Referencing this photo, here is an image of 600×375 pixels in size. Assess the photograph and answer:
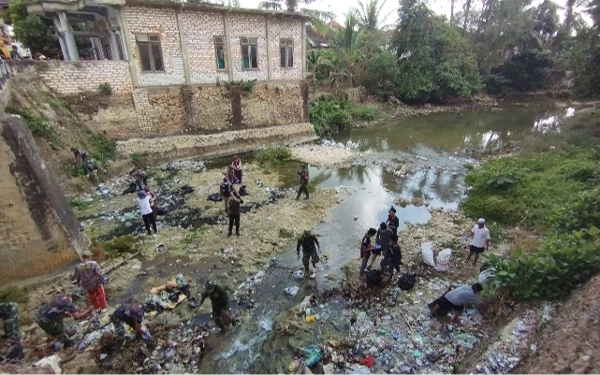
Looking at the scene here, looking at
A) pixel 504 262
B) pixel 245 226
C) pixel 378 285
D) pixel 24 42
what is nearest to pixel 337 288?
pixel 378 285

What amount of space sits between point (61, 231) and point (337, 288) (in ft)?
19.1

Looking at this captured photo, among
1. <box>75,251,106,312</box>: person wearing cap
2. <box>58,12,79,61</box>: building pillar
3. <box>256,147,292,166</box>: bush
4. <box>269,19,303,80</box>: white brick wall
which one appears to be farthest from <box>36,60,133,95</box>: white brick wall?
<box>75,251,106,312</box>: person wearing cap

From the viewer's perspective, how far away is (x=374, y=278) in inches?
259

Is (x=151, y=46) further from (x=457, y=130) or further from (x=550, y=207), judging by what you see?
(x=457, y=130)

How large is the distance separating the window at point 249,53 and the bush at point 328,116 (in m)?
5.60

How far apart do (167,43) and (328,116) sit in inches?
425

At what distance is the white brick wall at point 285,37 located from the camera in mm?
17219

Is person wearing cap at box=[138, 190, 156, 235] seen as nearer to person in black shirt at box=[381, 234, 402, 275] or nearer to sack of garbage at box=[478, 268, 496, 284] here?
person in black shirt at box=[381, 234, 402, 275]

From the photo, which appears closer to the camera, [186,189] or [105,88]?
[186,189]

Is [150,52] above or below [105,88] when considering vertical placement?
above

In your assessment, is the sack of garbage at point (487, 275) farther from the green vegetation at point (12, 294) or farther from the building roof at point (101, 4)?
the building roof at point (101, 4)

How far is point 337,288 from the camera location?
22.1 feet

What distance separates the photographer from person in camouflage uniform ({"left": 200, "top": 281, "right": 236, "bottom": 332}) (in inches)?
216

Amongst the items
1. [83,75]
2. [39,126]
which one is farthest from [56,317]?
[83,75]
